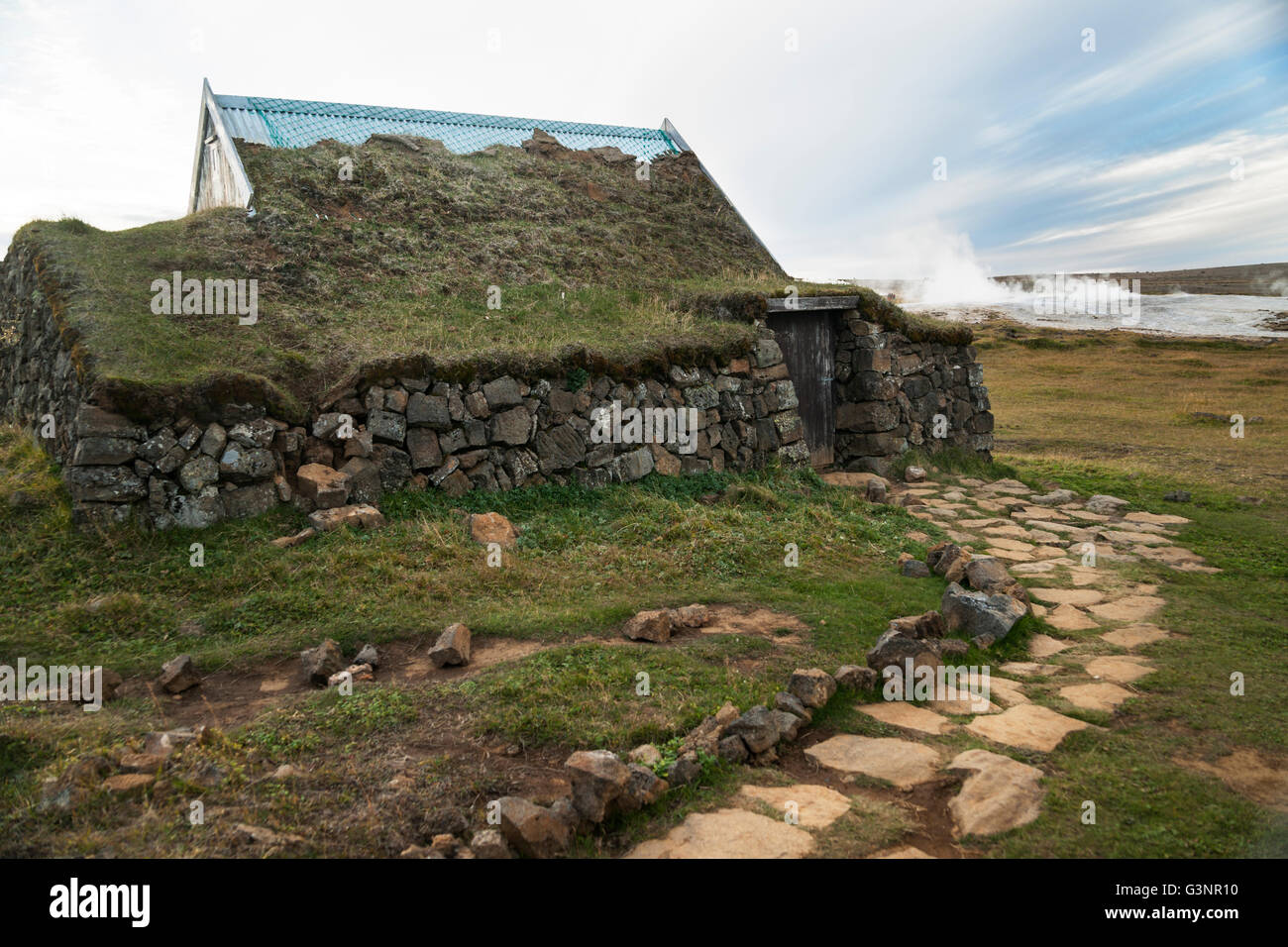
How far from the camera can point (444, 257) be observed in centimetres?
1230

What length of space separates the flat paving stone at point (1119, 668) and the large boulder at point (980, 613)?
2.06 feet

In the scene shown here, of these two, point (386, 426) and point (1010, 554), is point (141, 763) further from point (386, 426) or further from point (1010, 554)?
point (1010, 554)

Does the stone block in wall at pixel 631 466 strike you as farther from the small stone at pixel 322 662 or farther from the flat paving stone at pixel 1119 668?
the flat paving stone at pixel 1119 668

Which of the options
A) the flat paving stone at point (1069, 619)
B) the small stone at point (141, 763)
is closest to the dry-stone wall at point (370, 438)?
the small stone at point (141, 763)

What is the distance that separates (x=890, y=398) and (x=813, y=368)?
4.51 ft

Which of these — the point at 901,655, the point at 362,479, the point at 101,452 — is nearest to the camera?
the point at 901,655

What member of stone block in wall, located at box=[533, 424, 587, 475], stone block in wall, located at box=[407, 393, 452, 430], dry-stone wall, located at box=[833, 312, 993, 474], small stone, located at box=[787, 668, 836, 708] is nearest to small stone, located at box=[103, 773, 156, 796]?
small stone, located at box=[787, 668, 836, 708]

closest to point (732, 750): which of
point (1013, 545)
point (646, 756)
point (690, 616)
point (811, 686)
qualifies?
point (646, 756)

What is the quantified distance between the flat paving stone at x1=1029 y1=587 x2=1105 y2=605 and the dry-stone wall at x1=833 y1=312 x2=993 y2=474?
5485mm

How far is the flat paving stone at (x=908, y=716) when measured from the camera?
475 centimetres

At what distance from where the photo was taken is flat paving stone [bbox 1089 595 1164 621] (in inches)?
272

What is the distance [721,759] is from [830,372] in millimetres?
10014

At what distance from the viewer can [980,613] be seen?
20.4ft
